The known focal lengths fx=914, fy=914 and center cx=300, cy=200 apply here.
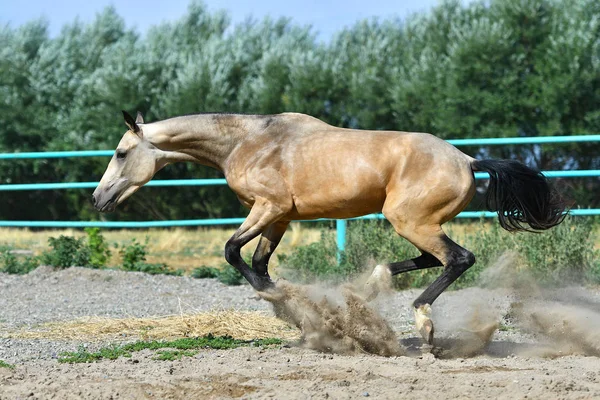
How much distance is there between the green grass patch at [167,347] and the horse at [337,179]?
0.45 m

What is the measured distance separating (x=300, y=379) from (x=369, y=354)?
1.10 meters

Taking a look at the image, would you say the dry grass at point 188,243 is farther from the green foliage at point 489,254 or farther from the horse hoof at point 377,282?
the horse hoof at point 377,282

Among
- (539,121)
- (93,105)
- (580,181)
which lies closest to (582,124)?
(539,121)

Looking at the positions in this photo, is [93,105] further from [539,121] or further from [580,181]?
[580,181]

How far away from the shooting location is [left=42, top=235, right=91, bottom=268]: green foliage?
1072 centimetres

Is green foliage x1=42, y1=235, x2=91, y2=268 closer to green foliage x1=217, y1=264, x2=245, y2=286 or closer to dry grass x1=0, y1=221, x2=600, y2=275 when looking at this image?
dry grass x1=0, y1=221, x2=600, y2=275

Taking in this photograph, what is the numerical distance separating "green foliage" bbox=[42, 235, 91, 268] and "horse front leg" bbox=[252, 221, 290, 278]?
15.5ft

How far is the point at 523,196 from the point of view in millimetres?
6328

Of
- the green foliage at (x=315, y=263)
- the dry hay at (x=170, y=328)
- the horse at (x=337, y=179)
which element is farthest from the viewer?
the green foliage at (x=315, y=263)

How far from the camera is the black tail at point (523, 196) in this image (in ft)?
20.8

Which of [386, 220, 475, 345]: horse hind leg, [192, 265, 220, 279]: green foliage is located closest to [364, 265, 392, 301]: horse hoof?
[386, 220, 475, 345]: horse hind leg

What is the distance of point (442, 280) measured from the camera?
611cm

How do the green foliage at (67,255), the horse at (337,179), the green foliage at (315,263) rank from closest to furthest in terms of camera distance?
the horse at (337,179), the green foliage at (315,263), the green foliage at (67,255)

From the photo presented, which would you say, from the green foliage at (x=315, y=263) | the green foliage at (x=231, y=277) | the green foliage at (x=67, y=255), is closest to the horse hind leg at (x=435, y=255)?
the green foliage at (x=315, y=263)
